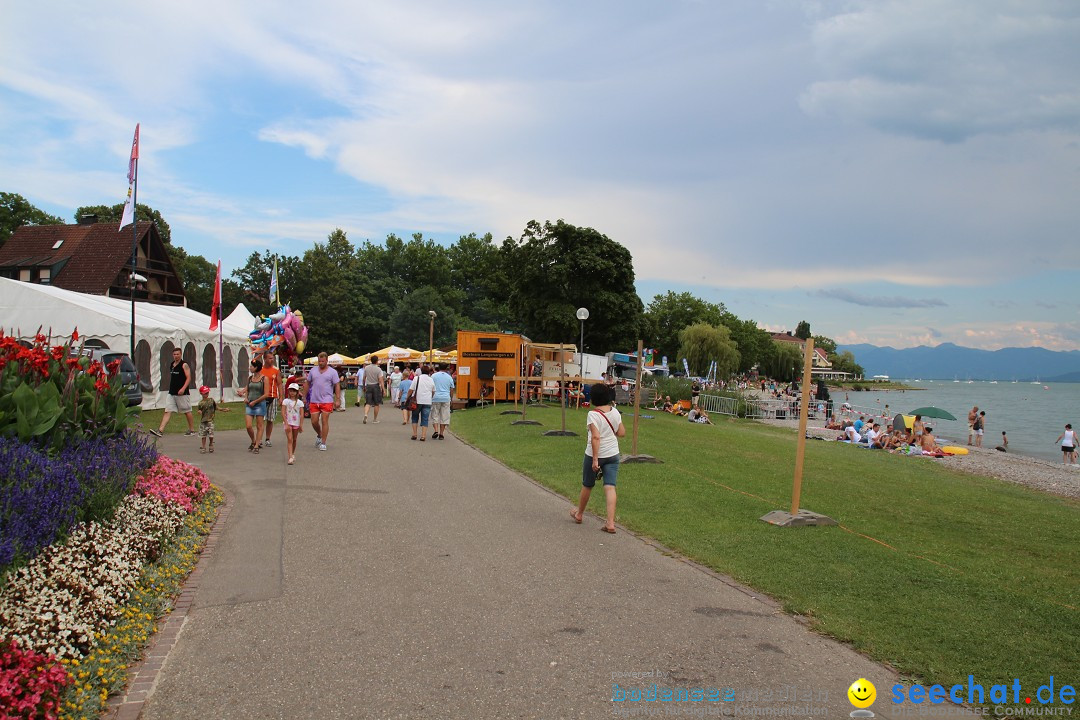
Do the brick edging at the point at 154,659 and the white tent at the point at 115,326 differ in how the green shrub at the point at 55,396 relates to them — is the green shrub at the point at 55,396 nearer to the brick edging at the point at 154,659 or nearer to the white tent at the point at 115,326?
the brick edging at the point at 154,659

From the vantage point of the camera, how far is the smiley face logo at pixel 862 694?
158 inches

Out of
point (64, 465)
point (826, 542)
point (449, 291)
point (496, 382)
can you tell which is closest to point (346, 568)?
point (64, 465)

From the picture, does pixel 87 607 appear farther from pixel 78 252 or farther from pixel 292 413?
pixel 78 252

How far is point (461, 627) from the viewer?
16.4 ft

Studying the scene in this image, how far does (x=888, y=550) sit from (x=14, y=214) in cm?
6926

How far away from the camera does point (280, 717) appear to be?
3.73m

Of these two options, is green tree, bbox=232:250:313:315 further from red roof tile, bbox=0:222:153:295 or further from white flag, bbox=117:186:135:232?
white flag, bbox=117:186:135:232

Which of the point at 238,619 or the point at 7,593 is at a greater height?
the point at 7,593

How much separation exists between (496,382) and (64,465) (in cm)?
2261

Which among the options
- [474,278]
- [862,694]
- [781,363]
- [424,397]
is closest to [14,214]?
[474,278]

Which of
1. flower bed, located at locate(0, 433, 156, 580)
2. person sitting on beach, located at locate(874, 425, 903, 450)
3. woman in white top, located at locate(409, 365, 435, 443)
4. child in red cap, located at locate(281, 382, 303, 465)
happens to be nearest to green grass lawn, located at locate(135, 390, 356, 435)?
woman in white top, located at locate(409, 365, 435, 443)

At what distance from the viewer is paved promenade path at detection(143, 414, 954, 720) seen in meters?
4.00

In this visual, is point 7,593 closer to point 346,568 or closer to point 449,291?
point 346,568

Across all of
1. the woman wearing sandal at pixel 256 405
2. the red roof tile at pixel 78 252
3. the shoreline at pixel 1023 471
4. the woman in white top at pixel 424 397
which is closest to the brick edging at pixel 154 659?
the woman wearing sandal at pixel 256 405
